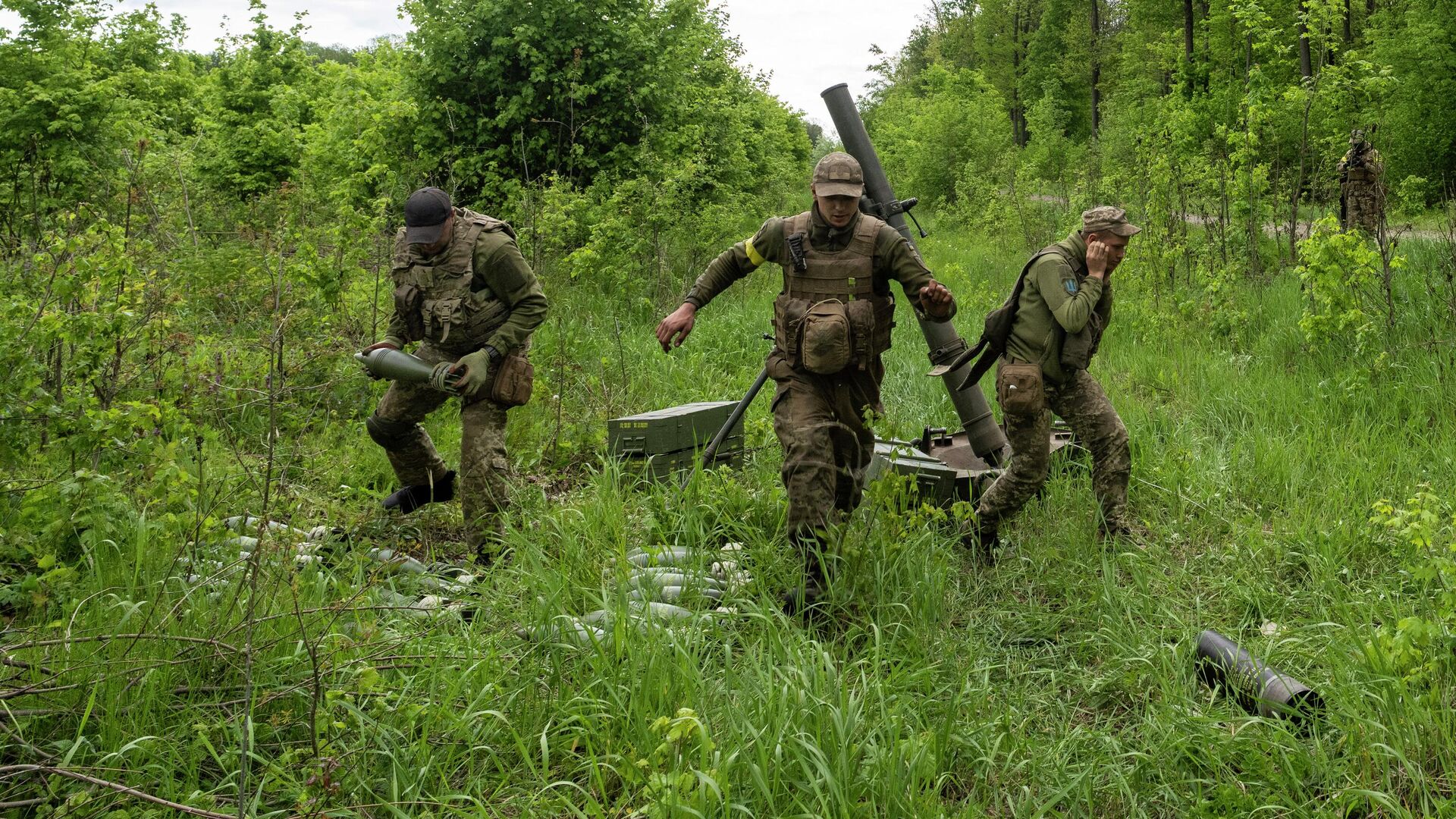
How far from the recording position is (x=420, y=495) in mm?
5711

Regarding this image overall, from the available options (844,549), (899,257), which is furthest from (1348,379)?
(844,549)

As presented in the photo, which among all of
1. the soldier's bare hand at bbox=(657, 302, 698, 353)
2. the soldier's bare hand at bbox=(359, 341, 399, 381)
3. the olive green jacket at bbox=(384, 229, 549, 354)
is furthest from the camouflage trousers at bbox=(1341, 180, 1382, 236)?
the soldier's bare hand at bbox=(359, 341, 399, 381)

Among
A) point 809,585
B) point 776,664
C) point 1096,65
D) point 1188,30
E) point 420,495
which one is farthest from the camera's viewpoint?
point 1096,65

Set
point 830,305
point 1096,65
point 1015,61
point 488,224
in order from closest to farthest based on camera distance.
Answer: point 830,305 → point 488,224 → point 1096,65 → point 1015,61

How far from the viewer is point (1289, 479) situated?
210 inches

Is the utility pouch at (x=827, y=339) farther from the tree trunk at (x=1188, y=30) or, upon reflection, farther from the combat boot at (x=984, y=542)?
the tree trunk at (x=1188, y=30)

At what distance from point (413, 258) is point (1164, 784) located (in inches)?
159

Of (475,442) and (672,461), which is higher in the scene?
(475,442)

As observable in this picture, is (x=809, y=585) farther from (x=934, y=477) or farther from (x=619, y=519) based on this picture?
(x=934, y=477)

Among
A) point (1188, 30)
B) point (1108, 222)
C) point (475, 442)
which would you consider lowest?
point (475, 442)

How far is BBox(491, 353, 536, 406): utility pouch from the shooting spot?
5137 millimetres

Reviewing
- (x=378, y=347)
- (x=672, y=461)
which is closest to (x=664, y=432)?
(x=672, y=461)

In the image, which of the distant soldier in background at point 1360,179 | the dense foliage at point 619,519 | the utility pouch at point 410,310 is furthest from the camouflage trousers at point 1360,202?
the utility pouch at point 410,310

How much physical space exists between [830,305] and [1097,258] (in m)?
1.43
